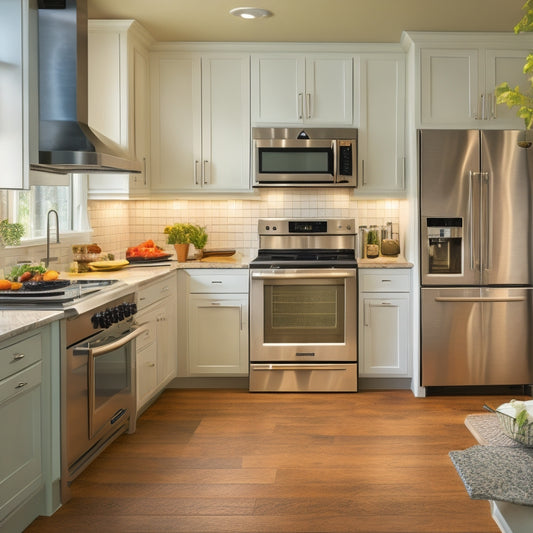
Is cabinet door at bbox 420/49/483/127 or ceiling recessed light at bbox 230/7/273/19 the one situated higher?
ceiling recessed light at bbox 230/7/273/19

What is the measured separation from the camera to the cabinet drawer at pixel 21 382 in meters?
2.53

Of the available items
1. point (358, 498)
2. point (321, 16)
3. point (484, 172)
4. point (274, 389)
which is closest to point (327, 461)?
point (358, 498)

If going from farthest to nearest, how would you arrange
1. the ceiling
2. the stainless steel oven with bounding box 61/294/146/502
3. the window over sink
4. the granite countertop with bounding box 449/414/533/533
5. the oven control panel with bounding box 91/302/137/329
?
1. the ceiling
2. the window over sink
3. the oven control panel with bounding box 91/302/137/329
4. the stainless steel oven with bounding box 61/294/146/502
5. the granite countertop with bounding box 449/414/533/533

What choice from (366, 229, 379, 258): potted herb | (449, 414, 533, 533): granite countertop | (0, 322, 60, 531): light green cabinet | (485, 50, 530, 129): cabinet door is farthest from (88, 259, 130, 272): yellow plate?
(449, 414, 533, 533): granite countertop

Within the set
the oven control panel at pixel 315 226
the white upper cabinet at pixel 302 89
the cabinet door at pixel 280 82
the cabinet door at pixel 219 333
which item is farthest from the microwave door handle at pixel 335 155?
the cabinet door at pixel 219 333

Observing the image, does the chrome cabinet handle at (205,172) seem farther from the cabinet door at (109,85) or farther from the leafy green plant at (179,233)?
the cabinet door at (109,85)

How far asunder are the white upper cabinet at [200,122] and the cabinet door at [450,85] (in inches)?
Result: 52.6

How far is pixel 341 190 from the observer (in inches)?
223

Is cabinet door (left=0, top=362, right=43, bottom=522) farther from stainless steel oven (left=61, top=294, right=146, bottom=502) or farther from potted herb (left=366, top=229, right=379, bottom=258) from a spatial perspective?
potted herb (left=366, top=229, right=379, bottom=258)

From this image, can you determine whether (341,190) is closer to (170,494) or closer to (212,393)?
(212,393)

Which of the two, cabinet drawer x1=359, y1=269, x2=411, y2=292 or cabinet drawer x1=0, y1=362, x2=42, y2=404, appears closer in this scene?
cabinet drawer x1=0, y1=362, x2=42, y2=404

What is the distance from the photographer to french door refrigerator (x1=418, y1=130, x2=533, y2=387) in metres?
4.94

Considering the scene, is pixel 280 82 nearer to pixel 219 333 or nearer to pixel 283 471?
pixel 219 333

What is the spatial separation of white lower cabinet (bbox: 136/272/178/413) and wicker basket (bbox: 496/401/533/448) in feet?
9.44
